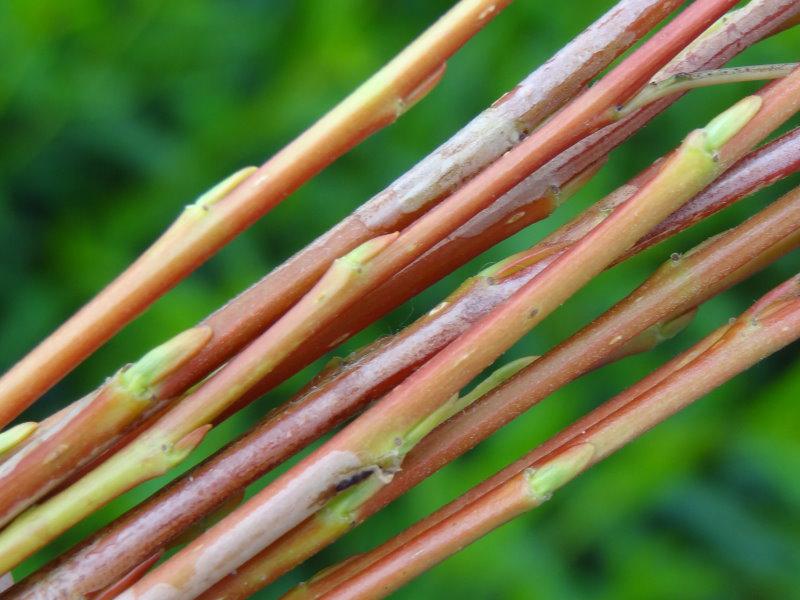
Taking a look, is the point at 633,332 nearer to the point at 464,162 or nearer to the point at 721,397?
the point at 464,162

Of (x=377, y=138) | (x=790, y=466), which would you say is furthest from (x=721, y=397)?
(x=377, y=138)

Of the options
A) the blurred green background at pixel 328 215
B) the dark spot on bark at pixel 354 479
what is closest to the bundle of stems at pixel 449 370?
the dark spot on bark at pixel 354 479

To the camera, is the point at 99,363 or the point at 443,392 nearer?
the point at 443,392

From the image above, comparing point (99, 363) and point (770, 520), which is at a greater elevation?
point (99, 363)

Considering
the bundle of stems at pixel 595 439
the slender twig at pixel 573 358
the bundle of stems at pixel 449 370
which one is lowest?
the bundle of stems at pixel 595 439

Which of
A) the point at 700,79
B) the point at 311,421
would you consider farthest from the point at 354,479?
the point at 700,79

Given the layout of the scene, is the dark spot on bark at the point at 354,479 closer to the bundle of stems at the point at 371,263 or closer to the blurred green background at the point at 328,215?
the bundle of stems at the point at 371,263

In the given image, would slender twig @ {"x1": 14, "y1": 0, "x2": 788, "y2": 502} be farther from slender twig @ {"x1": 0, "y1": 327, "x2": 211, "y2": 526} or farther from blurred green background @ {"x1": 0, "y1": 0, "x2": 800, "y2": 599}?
blurred green background @ {"x1": 0, "y1": 0, "x2": 800, "y2": 599}
